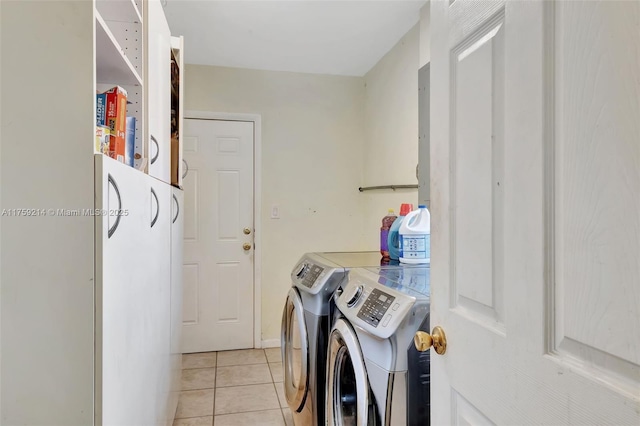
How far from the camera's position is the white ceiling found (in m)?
2.22

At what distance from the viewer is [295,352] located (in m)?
1.88

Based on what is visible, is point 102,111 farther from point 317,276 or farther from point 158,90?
point 317,276

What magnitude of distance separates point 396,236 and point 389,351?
912 millimetres

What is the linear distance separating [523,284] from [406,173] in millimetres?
2024

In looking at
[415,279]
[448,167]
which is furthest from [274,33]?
[448,167]

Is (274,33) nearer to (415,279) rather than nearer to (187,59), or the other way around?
(187,59)

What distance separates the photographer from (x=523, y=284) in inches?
22.6

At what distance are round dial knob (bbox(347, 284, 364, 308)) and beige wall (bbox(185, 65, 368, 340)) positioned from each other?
2025mm

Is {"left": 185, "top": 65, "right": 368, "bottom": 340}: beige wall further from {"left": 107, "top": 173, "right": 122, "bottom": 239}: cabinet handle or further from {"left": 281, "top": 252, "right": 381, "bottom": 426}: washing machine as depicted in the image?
{"left": 107, "top": 173, "right": 122, "bottom": 239}: cabinet handle

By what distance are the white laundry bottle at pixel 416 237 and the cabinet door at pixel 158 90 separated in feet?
3.53

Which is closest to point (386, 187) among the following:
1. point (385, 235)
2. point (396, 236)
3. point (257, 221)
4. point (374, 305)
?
point (385, 235)

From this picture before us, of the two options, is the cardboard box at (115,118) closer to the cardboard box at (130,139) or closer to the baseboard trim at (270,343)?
the cardboard box at (130,139)

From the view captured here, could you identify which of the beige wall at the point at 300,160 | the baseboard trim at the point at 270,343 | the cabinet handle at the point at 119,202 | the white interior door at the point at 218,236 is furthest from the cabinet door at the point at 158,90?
the baseboard trim at the point at 270,343

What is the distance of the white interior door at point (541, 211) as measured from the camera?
43cm
